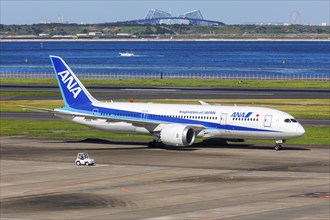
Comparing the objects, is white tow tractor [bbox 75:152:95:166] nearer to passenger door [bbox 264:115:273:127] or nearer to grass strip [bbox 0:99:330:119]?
passenger door [bbox 264:115:273:127]

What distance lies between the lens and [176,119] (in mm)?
85938

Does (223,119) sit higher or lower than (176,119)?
higher

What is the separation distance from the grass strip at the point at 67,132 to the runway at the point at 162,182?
502 cm

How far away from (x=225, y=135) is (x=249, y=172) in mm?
15141

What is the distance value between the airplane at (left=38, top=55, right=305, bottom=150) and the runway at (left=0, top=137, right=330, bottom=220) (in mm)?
1448

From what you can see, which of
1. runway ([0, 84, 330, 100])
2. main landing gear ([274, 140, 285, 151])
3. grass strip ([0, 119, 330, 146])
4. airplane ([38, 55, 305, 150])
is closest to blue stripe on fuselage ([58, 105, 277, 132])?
airplane ([38, 55, 305, 150])

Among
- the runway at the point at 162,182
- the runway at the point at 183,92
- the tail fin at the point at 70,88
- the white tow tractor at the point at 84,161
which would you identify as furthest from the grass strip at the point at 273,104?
the white tow tractor at the point at 84,161

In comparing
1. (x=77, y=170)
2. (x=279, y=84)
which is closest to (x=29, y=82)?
(x=279, y=84)

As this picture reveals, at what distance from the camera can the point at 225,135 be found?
84438 millimetres

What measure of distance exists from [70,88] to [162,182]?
1134 inches

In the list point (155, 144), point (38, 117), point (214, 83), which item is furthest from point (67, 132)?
point (214, 83)

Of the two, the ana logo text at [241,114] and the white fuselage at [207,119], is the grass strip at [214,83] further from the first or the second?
the ana logo text at [241,114]

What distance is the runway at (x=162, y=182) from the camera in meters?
52.7

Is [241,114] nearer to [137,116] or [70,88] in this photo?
[137,116]
